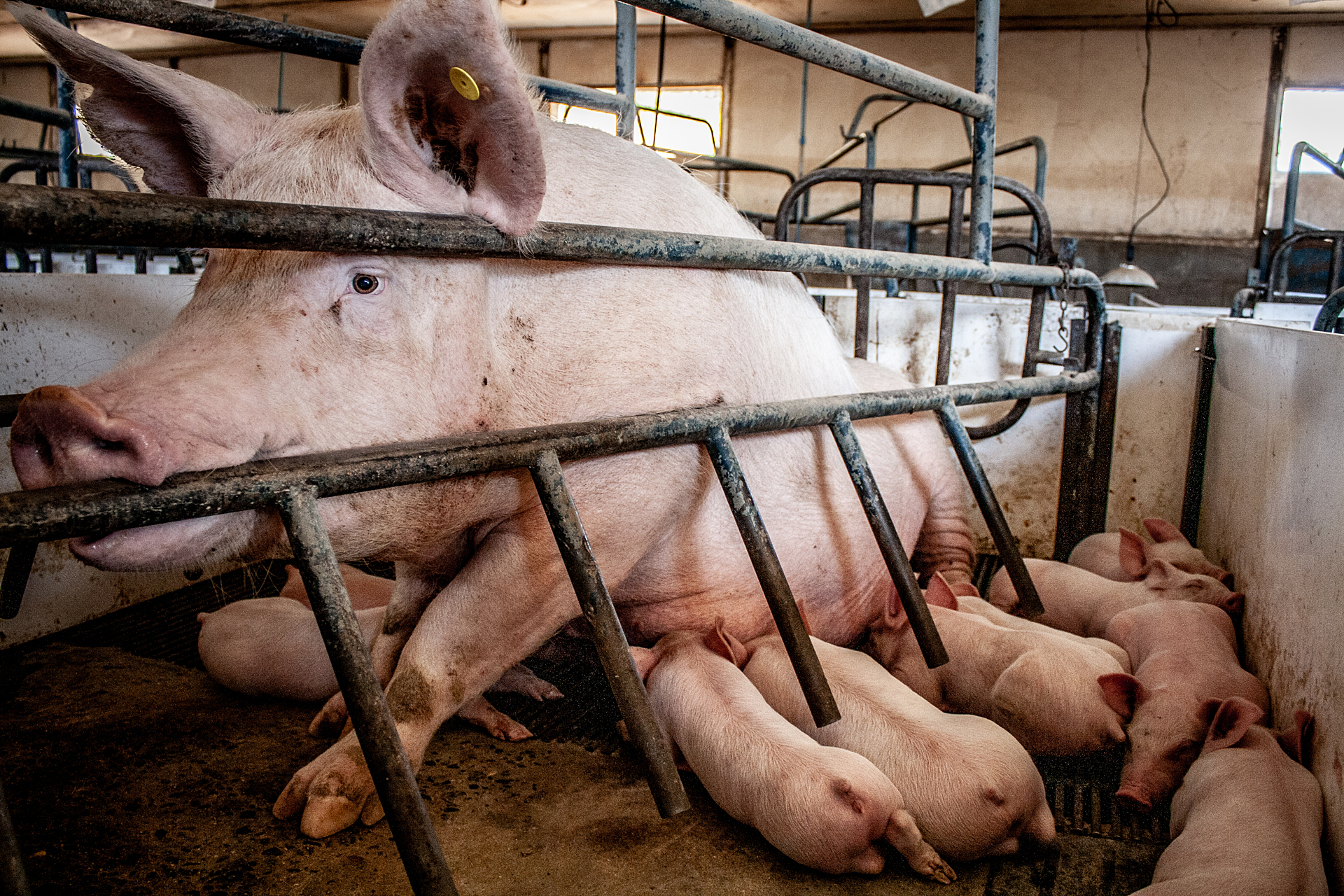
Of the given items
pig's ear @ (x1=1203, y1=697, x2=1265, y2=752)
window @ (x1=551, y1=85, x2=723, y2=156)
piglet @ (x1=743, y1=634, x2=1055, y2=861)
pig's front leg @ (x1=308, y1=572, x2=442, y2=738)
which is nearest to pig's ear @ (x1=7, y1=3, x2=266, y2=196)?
pig's front leg @ (x1=308, y1=572, x2=442, y2=738)

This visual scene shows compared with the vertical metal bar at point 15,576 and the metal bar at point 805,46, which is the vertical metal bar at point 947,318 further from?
the vertical metal bar at point 15,576

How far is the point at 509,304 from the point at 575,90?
1440mm

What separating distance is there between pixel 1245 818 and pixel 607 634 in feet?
3.45

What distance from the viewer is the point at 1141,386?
10.9ft

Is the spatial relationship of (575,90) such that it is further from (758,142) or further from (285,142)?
(758,142)

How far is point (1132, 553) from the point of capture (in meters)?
2.69

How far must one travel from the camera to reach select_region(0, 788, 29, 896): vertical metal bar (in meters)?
0.86

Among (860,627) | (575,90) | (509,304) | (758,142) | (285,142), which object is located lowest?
(860,627)

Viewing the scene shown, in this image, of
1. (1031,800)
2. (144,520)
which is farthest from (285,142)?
(1031,800)

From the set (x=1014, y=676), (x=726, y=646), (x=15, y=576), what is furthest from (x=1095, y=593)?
(x=15, y=576)

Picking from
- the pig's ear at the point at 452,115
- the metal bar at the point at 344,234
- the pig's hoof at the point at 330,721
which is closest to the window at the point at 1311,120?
the metal bar at the point at 344,234

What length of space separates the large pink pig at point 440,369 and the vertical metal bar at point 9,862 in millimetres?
364

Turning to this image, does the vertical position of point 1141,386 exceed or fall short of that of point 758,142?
it falls short

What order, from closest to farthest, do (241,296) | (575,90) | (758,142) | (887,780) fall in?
(241,296) < (887,780) < (575,90) < (758,142)
